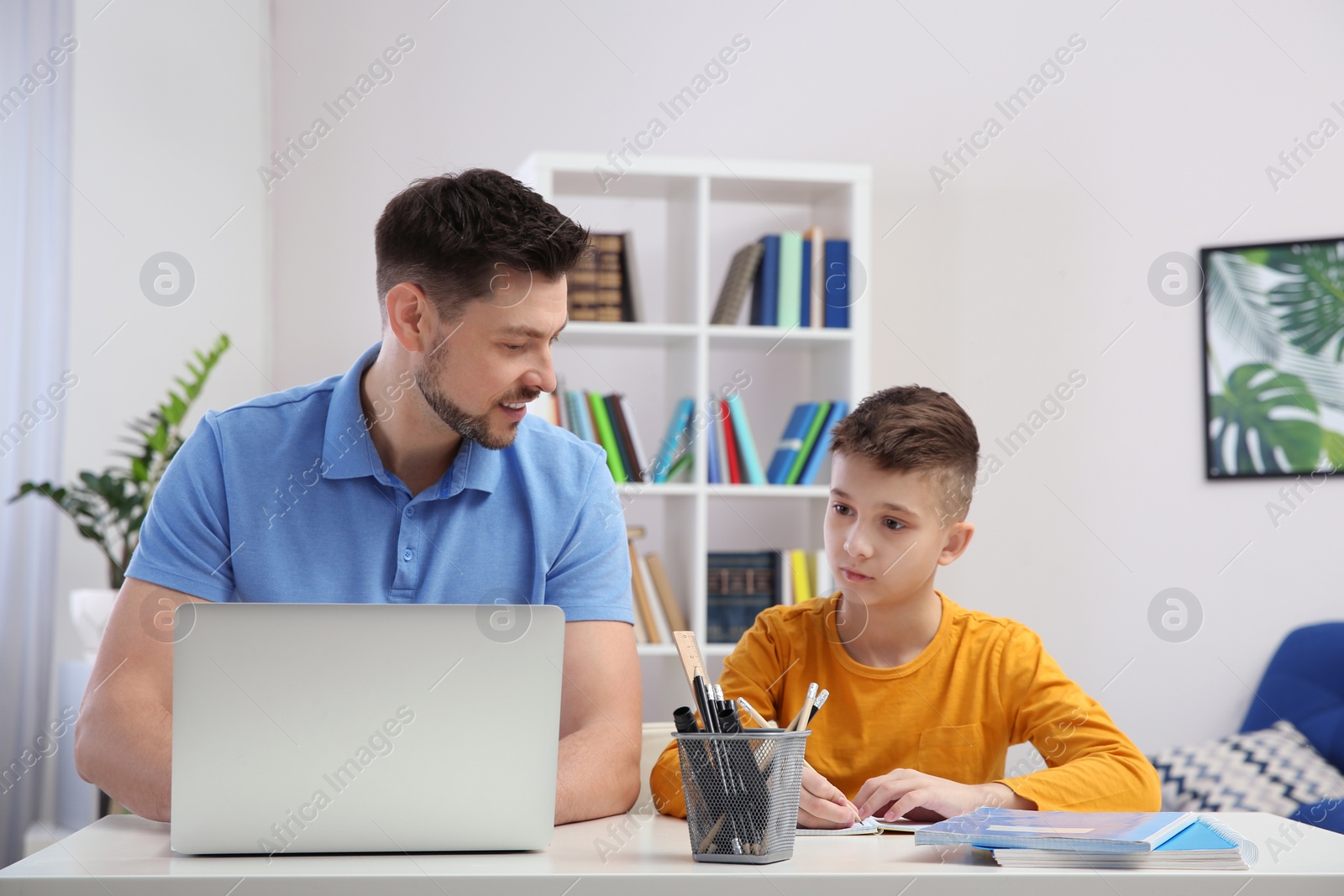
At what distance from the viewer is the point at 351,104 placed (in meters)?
3.20

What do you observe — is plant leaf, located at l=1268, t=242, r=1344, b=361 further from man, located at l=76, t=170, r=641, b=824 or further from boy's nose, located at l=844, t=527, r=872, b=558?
man, located at l=76, t=170, r=641, b=824

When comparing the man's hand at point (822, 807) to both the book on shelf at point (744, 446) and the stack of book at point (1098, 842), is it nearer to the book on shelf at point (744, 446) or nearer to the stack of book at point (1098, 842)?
the stack of book at point (1098, 842)

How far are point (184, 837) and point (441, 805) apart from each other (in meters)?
0.18

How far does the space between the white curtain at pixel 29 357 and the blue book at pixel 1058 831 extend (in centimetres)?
238

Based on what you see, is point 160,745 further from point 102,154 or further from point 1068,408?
point 1068,408

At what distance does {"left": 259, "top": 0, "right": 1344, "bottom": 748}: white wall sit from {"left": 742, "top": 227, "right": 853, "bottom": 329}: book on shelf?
35cm

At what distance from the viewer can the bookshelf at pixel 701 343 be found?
2.90 m

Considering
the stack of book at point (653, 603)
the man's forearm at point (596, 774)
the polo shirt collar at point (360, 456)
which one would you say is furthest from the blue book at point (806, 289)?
the man's forearm at point (596, 774)

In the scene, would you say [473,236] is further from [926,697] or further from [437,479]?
[926,697]

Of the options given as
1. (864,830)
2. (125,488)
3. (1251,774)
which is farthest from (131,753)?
(1251,774)

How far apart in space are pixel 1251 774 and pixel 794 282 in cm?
155

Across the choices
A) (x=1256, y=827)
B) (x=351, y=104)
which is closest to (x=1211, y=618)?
(x=1256, y=827)

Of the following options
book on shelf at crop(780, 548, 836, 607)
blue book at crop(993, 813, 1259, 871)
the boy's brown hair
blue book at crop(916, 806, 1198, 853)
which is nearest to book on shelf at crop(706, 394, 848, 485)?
book on shelf at crop(780, 548, 836, 607)

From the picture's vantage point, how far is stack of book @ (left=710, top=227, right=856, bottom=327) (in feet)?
9.69
